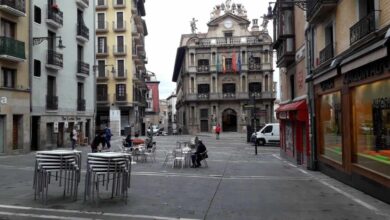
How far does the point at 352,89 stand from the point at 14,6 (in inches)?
784

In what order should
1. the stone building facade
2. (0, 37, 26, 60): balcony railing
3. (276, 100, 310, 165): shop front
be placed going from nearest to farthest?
1. (276, 100, 310, 165): shop front
2. (0, 37, 26, 60): balcony railing
3. the stone building facade

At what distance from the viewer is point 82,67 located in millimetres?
36062

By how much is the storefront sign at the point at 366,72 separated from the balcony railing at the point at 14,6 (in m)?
18.9

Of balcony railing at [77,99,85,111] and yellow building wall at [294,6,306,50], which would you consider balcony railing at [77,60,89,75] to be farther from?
yellow building wall at [294,6,306,50]

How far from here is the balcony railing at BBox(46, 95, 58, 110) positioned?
1174 inches

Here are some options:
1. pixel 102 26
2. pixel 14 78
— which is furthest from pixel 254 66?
pixel 14 78

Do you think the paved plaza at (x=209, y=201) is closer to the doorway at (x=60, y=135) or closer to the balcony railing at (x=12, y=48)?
the balcony railing at (x=12, y=48)

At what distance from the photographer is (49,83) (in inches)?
1214

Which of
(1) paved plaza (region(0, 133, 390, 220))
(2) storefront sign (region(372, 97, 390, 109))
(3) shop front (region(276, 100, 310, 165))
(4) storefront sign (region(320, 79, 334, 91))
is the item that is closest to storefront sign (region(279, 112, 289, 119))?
(3) shop front (region(276, 100, 310, 165))

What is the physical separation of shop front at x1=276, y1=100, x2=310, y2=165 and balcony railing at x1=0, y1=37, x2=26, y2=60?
1509 cm

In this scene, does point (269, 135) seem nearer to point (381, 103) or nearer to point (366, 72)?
point (366, 72)

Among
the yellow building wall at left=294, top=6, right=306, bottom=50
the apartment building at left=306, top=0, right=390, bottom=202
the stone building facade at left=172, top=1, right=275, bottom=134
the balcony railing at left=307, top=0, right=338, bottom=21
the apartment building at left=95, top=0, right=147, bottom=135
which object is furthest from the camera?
the stone building facade at left=172, top=1, right=275, bottom=134

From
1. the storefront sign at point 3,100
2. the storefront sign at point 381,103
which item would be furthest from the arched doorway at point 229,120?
the storefront sign at point 381,103

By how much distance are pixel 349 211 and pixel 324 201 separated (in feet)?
3.72
